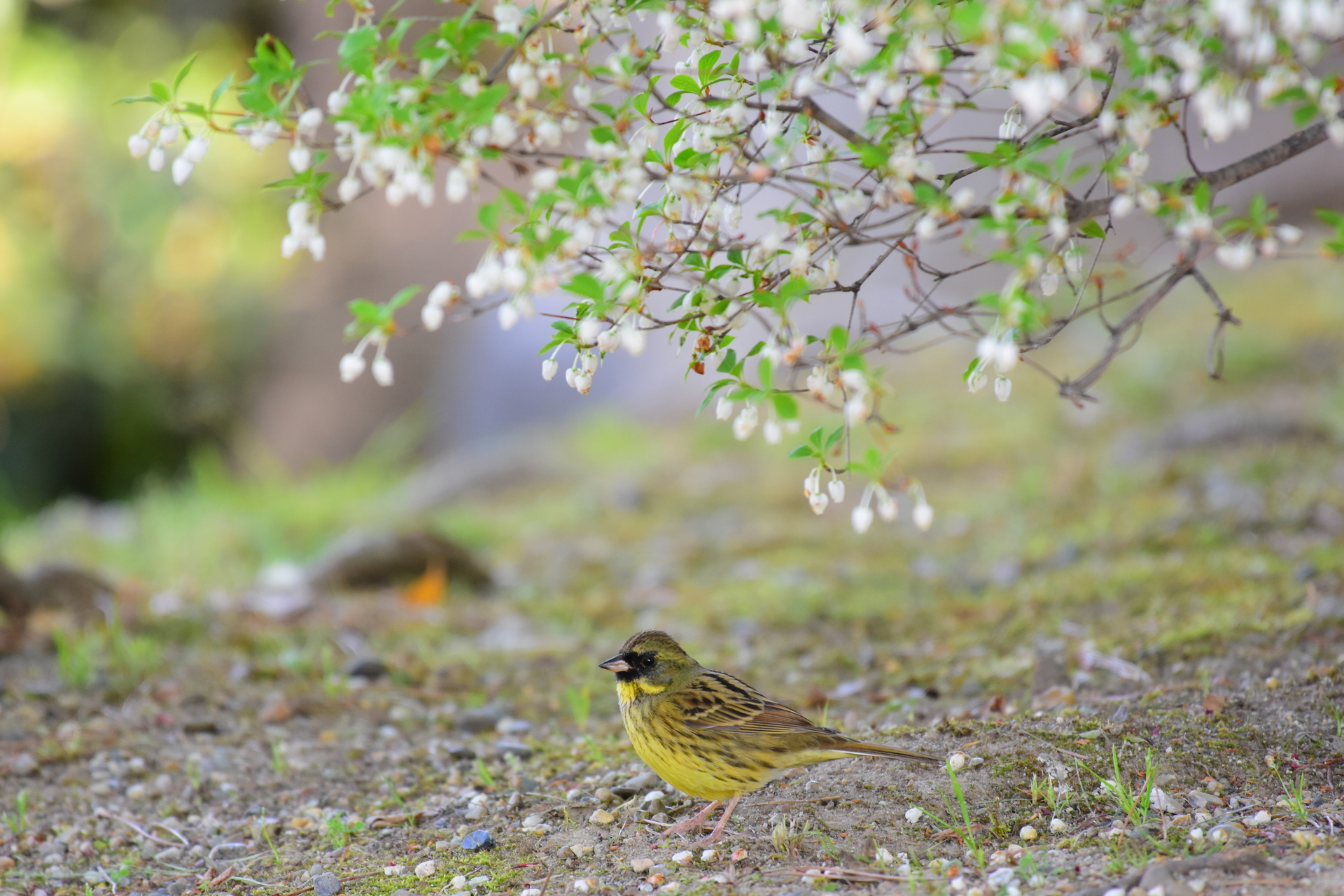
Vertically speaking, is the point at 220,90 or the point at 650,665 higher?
the point at 220,90

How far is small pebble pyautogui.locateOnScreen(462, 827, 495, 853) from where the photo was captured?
3.54 m

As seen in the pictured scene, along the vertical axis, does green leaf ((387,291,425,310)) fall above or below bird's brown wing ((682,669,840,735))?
above

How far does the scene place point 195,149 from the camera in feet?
8.99

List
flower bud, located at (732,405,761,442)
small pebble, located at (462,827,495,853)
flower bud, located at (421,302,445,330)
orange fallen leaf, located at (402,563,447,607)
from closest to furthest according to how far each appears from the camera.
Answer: flower bud, located at (421,302,445,330)
flower bud, located at (732,405,761,442)
small pebble, located at (462,827,495,853)
orange fallen leaf, located at (402,563,447,607)

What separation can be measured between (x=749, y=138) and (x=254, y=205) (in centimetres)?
1334

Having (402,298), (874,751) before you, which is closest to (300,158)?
(402,298)

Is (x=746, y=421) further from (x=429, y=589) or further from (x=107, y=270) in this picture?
(x=107, y=270)

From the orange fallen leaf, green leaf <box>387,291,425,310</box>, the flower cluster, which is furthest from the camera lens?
the orange fallen leaf

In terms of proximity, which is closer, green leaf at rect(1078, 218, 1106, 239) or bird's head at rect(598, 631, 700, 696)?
green leaf at rect(1078, 218, 1106, 239)

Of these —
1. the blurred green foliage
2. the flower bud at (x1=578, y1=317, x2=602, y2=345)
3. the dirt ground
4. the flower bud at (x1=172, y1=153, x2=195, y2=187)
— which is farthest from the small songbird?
the blurred green foliage

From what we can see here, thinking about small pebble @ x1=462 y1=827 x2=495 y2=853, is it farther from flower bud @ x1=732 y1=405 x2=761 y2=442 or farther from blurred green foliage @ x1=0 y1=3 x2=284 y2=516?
blurred green foliage @ x1=0 y1=3 x2=284 y2=516

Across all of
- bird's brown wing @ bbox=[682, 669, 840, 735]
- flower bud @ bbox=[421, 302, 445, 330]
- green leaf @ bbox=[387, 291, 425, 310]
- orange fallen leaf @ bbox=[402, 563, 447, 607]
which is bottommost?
bird's brown wing @ bbox=[682, 669, 840, 735]

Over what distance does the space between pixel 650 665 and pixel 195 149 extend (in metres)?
2.01

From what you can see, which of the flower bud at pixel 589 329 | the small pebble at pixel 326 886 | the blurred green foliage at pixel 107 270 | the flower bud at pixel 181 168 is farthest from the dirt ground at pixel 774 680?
the blurred green foliage at pixel 107 270
